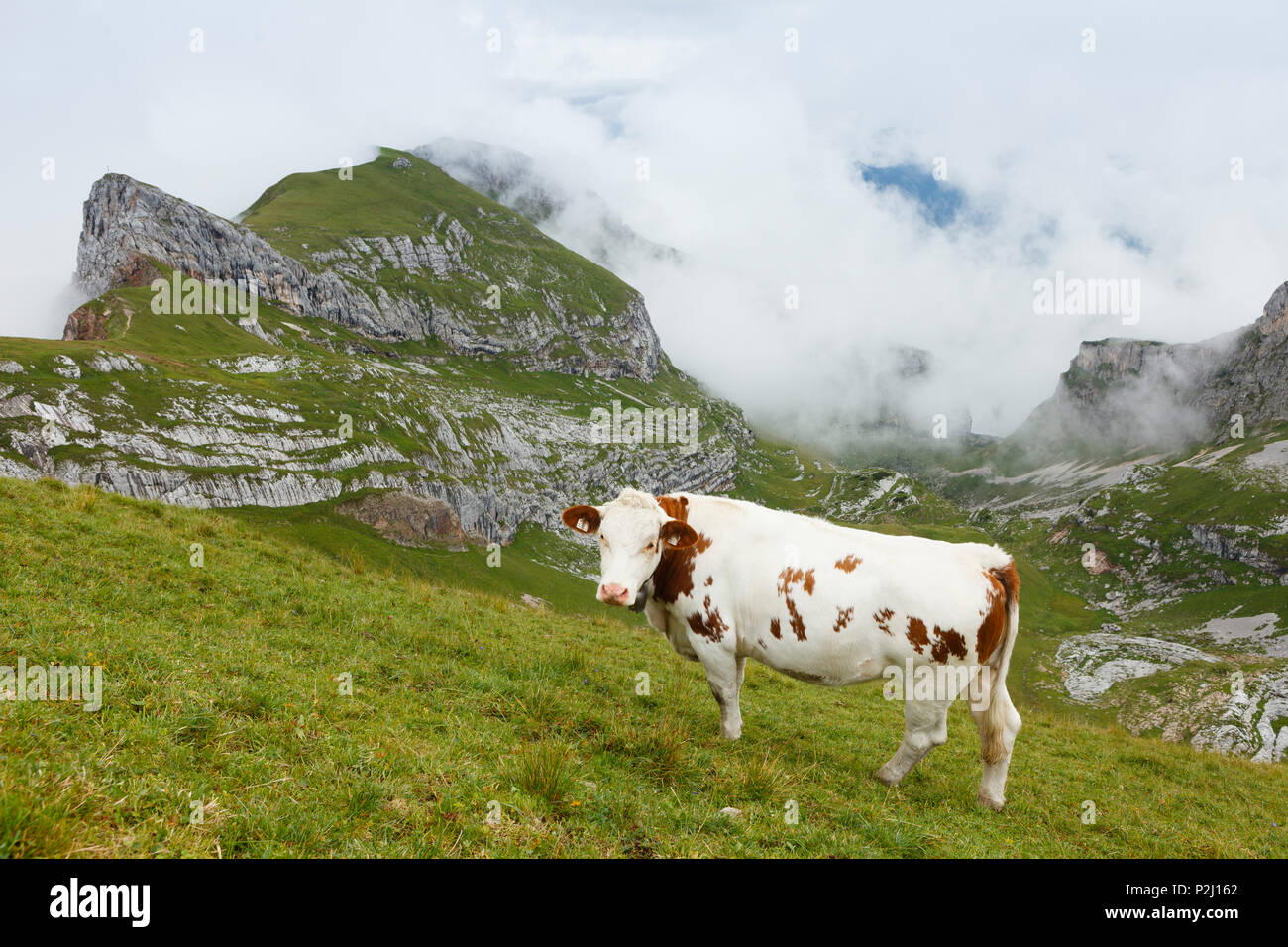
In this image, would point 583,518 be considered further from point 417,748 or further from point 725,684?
point 417,748

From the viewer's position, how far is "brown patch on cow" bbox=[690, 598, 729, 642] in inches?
397

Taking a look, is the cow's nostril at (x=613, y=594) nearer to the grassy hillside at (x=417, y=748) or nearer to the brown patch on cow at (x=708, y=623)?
the brown patch on cow at (x=708, y=623)

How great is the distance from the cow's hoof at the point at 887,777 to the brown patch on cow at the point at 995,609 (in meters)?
2.22

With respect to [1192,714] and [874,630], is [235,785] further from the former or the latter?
[1192,714]

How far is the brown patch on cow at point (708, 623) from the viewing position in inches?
397

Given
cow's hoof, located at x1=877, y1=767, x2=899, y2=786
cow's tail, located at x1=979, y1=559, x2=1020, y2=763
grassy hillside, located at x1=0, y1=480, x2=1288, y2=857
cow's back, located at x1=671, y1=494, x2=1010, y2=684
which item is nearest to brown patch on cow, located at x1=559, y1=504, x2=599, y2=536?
cow's back, located at x1=671, y1=494, x2=1010, y2=684

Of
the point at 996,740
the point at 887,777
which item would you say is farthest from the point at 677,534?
the point at 996,740

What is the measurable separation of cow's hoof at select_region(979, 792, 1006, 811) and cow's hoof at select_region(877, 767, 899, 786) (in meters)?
1.36

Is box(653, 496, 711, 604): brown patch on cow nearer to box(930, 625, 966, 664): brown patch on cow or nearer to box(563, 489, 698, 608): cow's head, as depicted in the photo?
box(563, 489, 698, 608): cow's head

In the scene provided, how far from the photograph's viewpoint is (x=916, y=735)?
365 inches

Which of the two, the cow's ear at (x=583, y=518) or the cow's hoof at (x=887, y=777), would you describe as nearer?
the cow's hoof at (x=887, y=777)

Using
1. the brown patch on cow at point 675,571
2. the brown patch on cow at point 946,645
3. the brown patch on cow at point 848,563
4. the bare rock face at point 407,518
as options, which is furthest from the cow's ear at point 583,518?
the bare rock face at point 407,518
